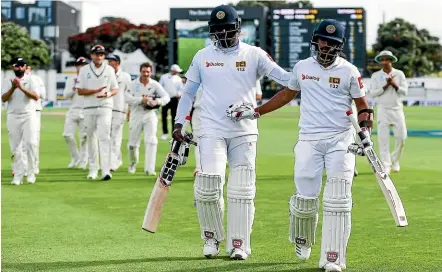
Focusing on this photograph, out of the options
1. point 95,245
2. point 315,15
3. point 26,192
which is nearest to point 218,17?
point 95,245

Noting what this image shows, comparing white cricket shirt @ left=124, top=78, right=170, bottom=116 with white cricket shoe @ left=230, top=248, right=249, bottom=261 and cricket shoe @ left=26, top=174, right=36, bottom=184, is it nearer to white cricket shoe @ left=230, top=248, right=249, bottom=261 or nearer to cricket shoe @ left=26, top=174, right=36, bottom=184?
cricket shoe @ left=26, top=174, right=36, bottom=184

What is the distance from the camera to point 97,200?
13.0 meters

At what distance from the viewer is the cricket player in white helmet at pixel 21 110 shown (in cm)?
1477

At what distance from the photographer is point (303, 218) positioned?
7.83 m

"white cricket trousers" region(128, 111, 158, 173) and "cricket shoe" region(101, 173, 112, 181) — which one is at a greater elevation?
"white cricket trousers" region(128, 111, 158, 173)

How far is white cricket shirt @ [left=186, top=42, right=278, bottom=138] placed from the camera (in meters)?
8.16

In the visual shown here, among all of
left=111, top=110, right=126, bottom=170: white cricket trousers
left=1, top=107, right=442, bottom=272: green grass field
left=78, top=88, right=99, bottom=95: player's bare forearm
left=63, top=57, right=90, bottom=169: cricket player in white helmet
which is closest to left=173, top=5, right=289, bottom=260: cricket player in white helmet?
left=1, top=107, right=442, bottom=272: green grass field

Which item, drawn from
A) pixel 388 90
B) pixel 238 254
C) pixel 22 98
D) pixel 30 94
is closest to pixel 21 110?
pixel 22 98

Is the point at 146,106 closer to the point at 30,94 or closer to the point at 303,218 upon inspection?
the point at 30,94

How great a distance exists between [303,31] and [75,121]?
30.3 meters

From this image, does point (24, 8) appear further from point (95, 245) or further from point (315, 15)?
point (95, 245)

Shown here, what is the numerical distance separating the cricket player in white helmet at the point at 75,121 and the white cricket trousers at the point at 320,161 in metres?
9.19

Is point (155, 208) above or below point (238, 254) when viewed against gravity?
above

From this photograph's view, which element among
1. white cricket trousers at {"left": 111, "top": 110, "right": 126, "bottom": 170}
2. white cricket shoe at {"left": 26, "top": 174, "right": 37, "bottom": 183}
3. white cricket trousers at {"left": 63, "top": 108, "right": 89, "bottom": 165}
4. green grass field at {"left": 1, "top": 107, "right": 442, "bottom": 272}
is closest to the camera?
green grass field at {"left": 1, "top": 107, "right": 442, "bottom": 272}
